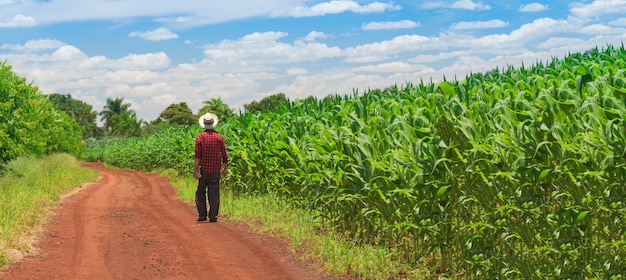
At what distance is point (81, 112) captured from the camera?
12081 cm

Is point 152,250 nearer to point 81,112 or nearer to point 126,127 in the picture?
point 126,127

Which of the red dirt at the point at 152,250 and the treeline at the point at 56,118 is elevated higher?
the treeline at the point at 56,118

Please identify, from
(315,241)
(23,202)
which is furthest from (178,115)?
(315,241)

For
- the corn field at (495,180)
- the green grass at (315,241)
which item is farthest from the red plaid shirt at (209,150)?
the corn field at (495,180)

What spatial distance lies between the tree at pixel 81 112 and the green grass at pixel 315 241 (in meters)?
108

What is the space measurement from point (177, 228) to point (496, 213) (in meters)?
7.27

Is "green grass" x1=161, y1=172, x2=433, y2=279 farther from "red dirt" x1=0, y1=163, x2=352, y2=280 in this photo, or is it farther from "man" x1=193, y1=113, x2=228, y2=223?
"man" x1=193, y1=113, x2=228, y2=223

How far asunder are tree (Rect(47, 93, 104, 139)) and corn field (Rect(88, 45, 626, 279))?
4455 inches

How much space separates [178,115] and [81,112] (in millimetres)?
31409

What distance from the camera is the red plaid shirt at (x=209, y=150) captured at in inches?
523

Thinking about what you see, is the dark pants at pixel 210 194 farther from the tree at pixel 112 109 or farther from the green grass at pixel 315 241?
the tree at pixel 112 109

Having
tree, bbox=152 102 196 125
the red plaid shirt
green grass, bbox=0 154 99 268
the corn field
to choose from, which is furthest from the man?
tree, bbox=152 102 196 125

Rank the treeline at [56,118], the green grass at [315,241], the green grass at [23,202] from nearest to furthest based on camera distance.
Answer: the green grass at [315,241] → the green grass at [23,202] → the treeline at [56,118]

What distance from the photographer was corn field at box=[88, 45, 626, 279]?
5.81 metres
